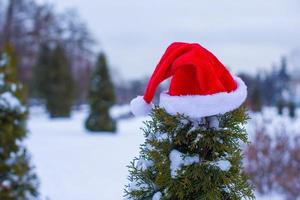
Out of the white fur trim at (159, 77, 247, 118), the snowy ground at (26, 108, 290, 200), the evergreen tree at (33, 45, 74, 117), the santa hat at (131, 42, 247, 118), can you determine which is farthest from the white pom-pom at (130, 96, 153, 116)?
the evergreen tree at (33, 45, 74, 117)

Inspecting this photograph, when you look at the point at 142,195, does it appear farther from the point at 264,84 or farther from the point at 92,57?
the point at 264,84

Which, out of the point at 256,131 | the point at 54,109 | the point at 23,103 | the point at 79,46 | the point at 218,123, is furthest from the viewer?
the point at 79,46

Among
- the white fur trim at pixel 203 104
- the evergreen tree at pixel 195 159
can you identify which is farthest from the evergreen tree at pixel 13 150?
the white fur trim at pixel 203 104

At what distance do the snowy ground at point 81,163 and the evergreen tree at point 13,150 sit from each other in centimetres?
34

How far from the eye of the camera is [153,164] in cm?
200

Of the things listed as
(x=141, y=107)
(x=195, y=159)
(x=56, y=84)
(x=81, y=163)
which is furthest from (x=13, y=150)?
(x=56, y=84)

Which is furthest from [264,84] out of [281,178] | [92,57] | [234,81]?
[234,81]

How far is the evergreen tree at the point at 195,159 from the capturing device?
1.87m

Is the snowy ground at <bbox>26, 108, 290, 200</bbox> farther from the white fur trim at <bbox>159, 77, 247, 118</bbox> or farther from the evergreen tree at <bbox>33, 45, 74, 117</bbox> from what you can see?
the evergreen tree at <bbox>33, 45, 74, 117</bbox>

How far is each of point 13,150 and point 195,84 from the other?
13.3ft

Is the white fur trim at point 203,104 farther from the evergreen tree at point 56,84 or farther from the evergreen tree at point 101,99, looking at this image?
the evergreen tree at point 56,84

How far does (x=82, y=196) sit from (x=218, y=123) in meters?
5.99

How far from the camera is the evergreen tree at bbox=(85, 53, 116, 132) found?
18.3 m

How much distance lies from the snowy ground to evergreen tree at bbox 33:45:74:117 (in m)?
9.71
